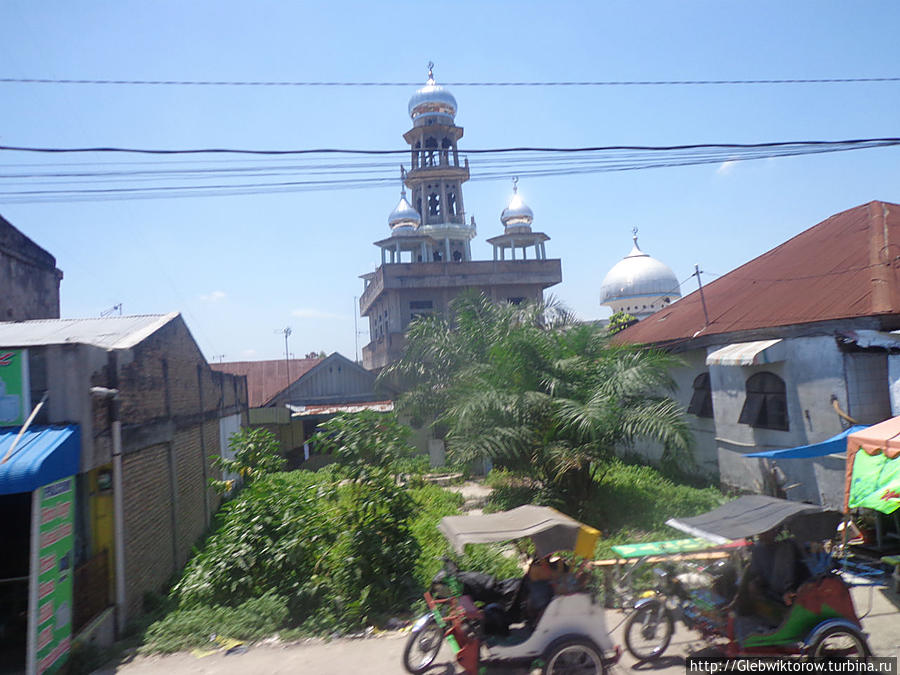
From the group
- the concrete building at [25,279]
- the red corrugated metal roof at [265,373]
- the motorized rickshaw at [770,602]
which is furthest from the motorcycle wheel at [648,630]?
the red corrugated metal roof at [265,373]

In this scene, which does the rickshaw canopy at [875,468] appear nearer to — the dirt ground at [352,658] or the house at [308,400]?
the dirt ground at [352,658]

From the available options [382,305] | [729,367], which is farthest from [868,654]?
[382,305]

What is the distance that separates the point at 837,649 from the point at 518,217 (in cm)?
3426

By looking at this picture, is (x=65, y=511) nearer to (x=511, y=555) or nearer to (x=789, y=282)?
(x=511, y=555)

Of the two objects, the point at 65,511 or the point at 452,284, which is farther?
the point at 452,284

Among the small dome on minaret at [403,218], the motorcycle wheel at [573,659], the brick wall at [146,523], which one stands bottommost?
the motorcycle wheel at [573,659]

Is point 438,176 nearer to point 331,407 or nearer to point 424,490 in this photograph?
point 331,407

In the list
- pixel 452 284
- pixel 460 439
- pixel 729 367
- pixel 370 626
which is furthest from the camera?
pixel 452 284

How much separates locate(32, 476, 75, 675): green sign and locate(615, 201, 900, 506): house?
9.18 meters

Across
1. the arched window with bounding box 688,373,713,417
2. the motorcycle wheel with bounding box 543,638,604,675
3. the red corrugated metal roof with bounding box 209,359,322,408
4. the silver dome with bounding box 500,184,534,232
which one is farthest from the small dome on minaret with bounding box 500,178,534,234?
the motorcycle wheel with bounding box 543,638,604,675

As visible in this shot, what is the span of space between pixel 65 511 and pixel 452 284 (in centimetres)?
2746

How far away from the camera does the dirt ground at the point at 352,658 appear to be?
5812 millimetres

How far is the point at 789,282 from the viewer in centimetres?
1276

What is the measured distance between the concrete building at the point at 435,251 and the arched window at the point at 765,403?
740 inches
